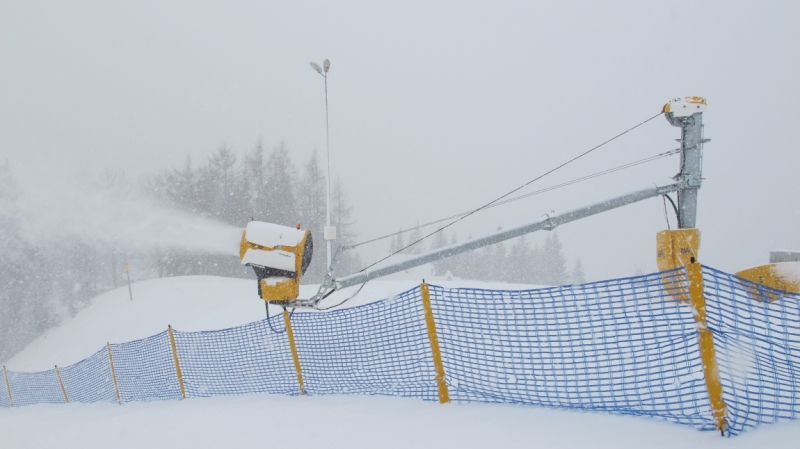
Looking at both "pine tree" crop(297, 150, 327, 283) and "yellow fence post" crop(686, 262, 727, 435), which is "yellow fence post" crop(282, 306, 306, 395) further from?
"pine tree" crop(297, 150, 327, 283)

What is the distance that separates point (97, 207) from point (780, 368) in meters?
36.8

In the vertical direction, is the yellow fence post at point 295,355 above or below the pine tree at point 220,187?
below

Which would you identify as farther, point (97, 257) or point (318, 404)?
point (97, 257)

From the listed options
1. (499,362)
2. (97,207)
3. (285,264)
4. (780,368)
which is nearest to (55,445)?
(285,264)

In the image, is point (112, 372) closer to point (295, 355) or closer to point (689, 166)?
point (295, 355)

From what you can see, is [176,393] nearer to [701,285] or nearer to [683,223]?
[701,285]

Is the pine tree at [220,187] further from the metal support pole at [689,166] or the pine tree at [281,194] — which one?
the metal support pole at [689,166]

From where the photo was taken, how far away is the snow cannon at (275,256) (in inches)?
241

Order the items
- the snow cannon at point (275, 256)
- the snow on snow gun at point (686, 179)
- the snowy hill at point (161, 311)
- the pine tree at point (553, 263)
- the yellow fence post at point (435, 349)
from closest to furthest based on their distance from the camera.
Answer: the yellow fence post at point (435, 349) < the snow cannon at point (275, 256) < the snow on snow gun at point (686, 179) < the snowy hill at point (161, 311) < the pine tree at point (553, 263)

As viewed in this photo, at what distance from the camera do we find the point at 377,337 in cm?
529

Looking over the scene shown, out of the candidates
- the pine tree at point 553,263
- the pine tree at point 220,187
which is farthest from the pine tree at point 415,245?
the pine tree at point 220,187

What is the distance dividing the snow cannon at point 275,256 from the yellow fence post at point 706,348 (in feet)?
15.0

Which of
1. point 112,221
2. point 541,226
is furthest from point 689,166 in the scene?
point 112,221

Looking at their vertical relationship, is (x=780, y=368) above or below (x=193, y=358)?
above
